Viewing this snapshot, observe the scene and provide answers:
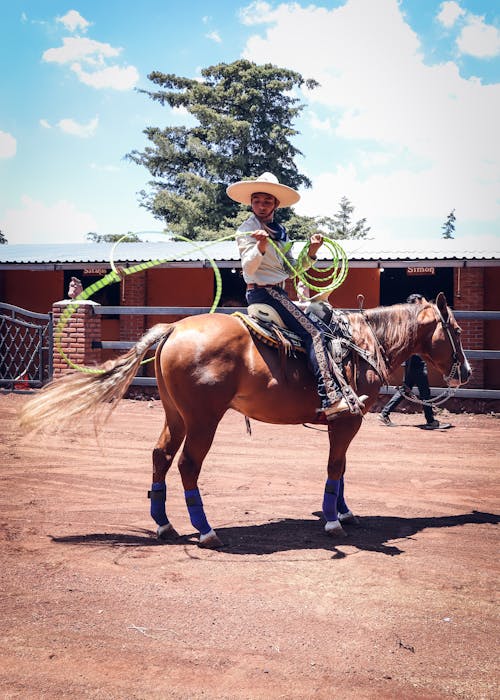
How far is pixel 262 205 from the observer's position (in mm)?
5074

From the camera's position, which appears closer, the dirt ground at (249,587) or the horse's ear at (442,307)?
the dirt ground at (249,587)

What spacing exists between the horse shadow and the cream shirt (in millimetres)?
2120

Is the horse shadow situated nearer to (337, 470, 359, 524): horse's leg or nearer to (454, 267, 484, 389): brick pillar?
(337, 470, 359, 524): horse's leg

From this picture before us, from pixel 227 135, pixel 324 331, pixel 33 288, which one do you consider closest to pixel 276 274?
pixel 324 331

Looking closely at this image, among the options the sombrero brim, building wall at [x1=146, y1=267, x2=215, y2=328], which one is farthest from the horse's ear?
building wall at [x1=146, y1=267, x2=215, y2=328]

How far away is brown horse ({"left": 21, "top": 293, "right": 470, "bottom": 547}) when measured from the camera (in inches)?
182

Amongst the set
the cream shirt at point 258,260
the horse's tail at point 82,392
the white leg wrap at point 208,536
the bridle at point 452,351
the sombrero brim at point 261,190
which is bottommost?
the white leg wrap at point 208,536

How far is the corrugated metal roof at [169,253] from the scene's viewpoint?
1373cm

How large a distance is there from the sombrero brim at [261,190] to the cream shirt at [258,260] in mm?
236

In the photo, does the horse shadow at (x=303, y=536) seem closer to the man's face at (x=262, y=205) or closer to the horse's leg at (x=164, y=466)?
the horse's leg at (x=164, y=466)

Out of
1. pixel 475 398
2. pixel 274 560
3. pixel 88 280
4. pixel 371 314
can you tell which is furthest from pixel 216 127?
pixel 274 560

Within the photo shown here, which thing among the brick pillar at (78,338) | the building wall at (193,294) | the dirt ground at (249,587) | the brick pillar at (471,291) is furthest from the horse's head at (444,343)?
the brick pillar at (471,291)

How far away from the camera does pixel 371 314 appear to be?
5664 mm

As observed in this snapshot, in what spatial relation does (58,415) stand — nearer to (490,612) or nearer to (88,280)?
(490,612)
